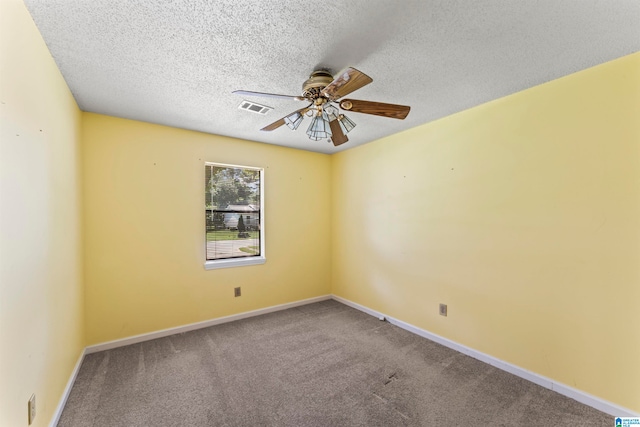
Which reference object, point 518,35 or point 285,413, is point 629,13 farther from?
point 285,413

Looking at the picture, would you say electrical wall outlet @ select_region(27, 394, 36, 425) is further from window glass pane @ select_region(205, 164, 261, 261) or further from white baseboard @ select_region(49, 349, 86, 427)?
window glass pane @ select_region(205, 164, 261, 261)

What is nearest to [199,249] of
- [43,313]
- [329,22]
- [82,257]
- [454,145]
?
[82,257]

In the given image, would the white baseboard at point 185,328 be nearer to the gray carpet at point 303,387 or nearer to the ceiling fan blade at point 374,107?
the gray carpet at point 303,387

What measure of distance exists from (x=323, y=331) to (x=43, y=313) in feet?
8.04

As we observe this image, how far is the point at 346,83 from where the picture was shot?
5.12ft

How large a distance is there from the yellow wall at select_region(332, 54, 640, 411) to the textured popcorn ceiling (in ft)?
1.20

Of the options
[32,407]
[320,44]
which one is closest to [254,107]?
[320,44]

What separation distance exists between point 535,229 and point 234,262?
3.26 meters

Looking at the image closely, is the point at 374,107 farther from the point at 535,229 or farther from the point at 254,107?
the point at 535,229

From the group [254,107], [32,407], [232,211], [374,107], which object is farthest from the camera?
[232,211]

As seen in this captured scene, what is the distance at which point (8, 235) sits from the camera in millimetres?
1181

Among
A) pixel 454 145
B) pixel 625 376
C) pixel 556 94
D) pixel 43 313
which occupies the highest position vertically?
pixel 556 94

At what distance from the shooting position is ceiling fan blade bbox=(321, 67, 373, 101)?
4.74 feet

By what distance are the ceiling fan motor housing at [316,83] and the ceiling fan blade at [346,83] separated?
0.27ft
